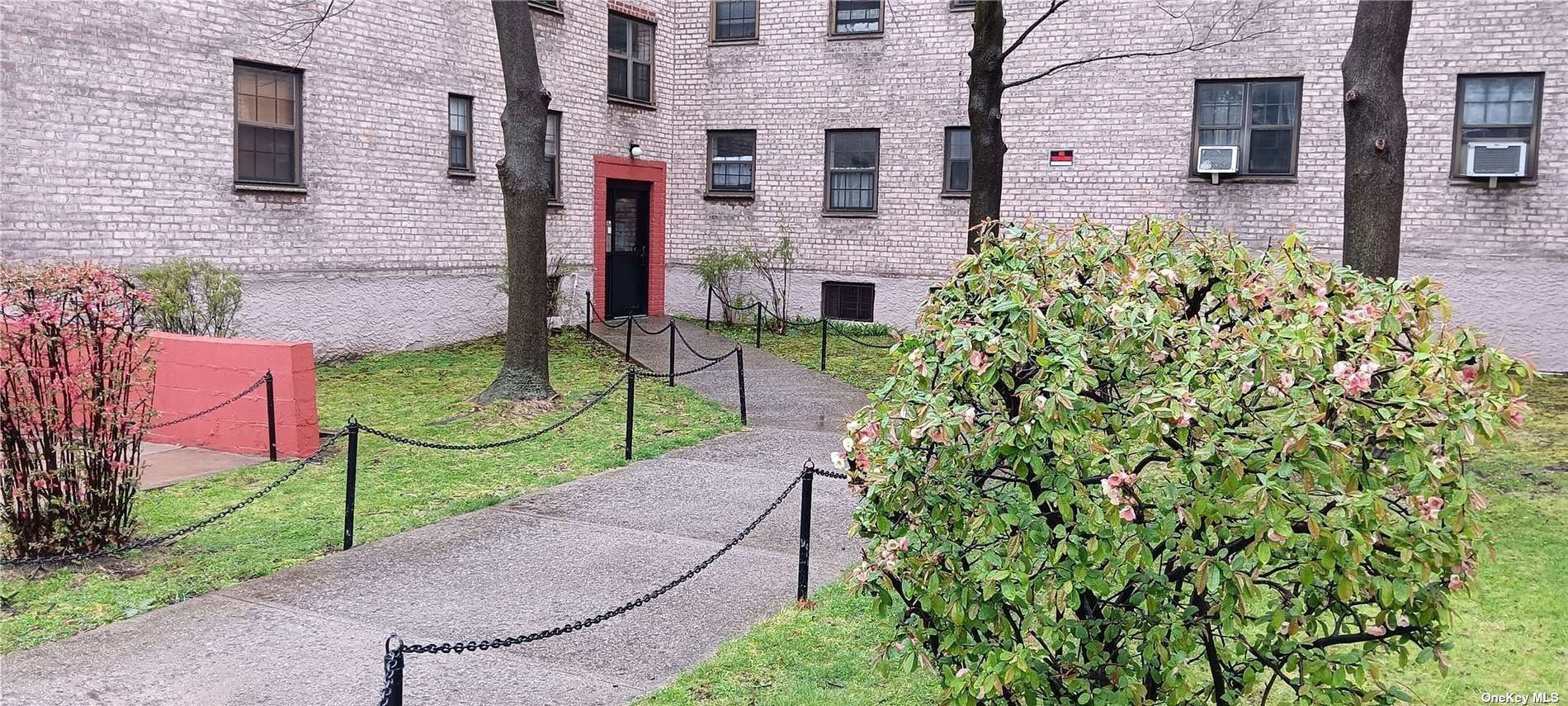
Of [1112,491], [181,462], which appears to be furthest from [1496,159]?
[181,462]

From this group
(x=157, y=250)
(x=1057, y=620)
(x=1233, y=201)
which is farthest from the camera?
(x=1233, y=201)

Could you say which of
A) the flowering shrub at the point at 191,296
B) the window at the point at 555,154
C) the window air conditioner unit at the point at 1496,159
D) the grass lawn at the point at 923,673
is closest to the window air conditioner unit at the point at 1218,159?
the window air conditioner unit at the point at 1496,159

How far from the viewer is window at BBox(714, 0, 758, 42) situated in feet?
73.0

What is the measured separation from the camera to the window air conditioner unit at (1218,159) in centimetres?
1845

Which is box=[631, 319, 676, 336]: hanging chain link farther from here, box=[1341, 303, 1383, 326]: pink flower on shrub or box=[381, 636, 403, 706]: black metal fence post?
box=[1341, 303, 1383, 326]: pink flower on shrub

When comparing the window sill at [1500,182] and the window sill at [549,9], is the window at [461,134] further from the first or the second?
the window sill at [1500,182]

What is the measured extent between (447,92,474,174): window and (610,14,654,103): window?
343cm

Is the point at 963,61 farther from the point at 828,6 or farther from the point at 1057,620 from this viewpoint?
the point at 1057,620

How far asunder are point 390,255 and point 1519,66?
16578mm

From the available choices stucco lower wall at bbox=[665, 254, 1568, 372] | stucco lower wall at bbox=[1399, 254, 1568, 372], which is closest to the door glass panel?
stucco lower wall at bbox=[665, 254, 1568, 372]

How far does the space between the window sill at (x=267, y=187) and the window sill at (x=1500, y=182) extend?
54.1 ft

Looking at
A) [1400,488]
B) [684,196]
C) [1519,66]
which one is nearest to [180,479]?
[1400,488]

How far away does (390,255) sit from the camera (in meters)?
17.4

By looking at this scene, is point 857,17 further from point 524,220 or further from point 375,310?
point 524,220
